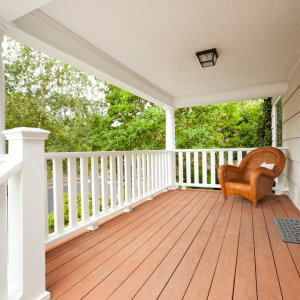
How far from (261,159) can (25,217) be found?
389 cm

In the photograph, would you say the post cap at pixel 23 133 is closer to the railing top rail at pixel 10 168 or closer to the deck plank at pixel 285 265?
the railing top rail at pixel 10 168

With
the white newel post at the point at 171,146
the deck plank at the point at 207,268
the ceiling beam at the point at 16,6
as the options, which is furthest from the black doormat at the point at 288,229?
the ceiling beam at the point at 16,6

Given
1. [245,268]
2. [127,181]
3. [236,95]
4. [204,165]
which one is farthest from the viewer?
[236,95]

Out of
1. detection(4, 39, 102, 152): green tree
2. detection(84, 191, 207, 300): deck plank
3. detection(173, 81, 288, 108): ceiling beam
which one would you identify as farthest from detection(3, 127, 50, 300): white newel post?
detection(4, 39, 102, 152): green tree

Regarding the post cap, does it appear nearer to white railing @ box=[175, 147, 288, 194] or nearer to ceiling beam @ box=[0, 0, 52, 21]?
ceiling beam @ box=[0, 0, 52, 21]

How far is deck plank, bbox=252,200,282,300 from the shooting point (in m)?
1.34

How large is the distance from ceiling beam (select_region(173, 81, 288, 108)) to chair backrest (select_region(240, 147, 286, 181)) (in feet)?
3.82

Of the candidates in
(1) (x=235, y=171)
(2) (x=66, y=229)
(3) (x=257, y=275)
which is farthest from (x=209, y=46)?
(2) (x=66, y=229)

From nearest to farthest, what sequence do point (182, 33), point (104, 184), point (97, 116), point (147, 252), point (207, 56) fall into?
1. point (147, 252)
2. point (182, 33)
3. point (104, 184)
4. point (207, 56)
5. point (97, 116)

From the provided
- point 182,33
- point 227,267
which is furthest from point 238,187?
point 182,33

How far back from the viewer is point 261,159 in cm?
395

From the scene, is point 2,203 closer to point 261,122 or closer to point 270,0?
point 270,0

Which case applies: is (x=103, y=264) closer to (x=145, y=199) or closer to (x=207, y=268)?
(x=207, y=268)

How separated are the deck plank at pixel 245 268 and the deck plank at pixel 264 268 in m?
0.03
